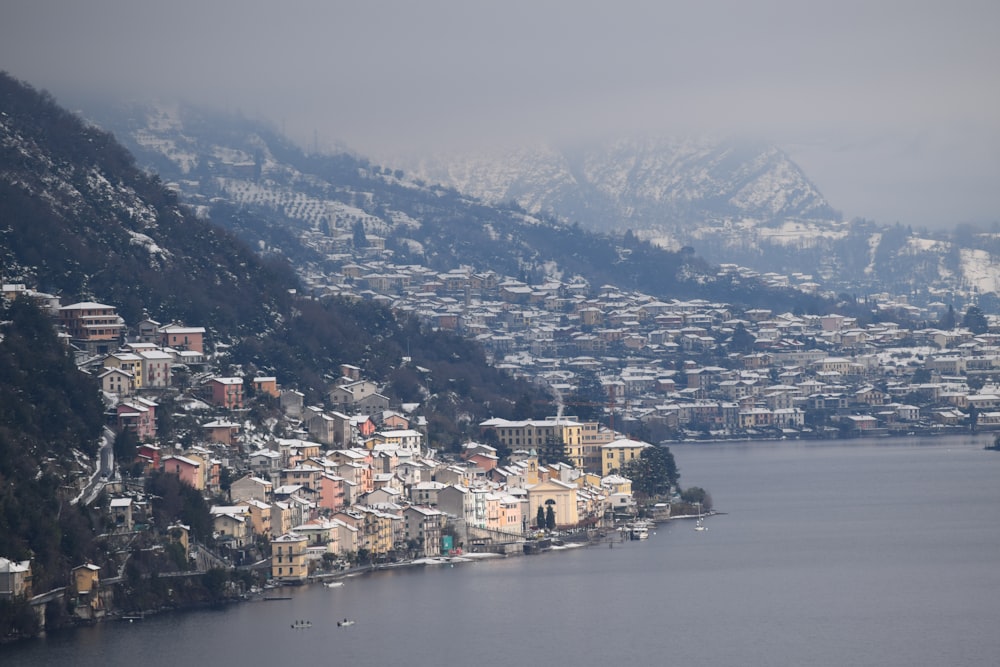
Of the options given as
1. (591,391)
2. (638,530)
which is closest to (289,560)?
(638,530)

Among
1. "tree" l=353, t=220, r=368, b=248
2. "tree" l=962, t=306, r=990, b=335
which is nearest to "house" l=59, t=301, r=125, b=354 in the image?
"tree" l=353, t=220, r=368, b=248

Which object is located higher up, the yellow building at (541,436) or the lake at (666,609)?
the yellow building at (541,436)

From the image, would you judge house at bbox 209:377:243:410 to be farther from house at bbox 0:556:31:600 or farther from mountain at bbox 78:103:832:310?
mountain at bbox 78:103:832:310

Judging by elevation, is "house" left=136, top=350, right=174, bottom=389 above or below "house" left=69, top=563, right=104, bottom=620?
above

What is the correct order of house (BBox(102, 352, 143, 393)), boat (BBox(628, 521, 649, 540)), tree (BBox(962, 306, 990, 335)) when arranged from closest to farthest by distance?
house (BBox(102, 352, 143, 393)), boat (BBox(628, 521, 649, 540)), tree (BBox(962, 306, 990, 335))

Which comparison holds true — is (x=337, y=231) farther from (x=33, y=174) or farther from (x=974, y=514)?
(x=974, y=514)

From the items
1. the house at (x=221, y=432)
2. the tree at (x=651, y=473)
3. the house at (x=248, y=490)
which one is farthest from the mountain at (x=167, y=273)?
the house at (x=248, y=490)

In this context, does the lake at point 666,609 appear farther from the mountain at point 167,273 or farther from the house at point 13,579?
the mountain at point 167,273
